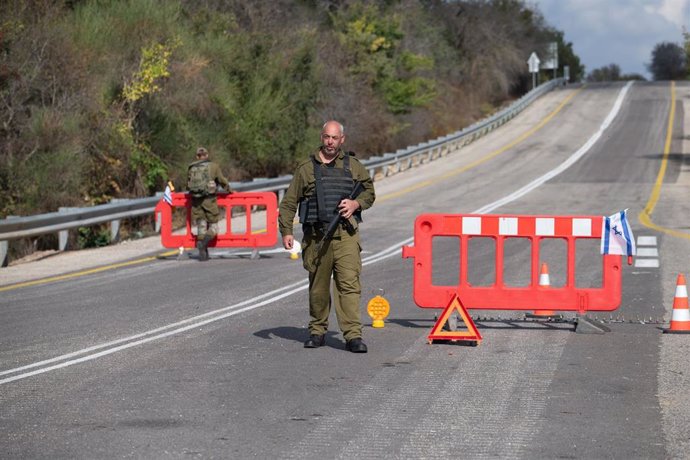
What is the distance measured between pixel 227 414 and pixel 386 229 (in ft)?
59.2

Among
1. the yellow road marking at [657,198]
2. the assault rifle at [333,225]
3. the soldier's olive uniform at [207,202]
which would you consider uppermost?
the assault rifle at [333,225]

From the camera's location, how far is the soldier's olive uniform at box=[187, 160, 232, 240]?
1989 cm

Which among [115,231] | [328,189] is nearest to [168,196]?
[115,231]

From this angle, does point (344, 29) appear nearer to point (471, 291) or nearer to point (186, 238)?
point (186, 238)

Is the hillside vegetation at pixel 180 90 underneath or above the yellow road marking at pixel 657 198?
above

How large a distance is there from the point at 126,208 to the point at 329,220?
1447 cm

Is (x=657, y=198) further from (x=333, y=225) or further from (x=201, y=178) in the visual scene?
(x=333, y=225)

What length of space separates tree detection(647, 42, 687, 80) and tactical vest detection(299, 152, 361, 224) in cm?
13921

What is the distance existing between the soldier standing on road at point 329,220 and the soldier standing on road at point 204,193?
923 cm

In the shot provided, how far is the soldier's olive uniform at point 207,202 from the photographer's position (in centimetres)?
1989

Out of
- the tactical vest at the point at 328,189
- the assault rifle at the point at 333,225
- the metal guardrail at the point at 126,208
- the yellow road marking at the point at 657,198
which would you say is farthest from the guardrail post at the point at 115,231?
the tactical vest at the point at 328,189

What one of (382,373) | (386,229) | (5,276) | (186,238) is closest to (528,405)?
(382,373)

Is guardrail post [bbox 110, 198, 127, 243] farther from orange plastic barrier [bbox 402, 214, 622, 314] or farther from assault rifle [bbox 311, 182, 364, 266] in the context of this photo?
assault rifle [bbox 311, 182, 364, 266]

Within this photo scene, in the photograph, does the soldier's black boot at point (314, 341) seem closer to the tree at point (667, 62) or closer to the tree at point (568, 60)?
the tree at point (568, 60)
